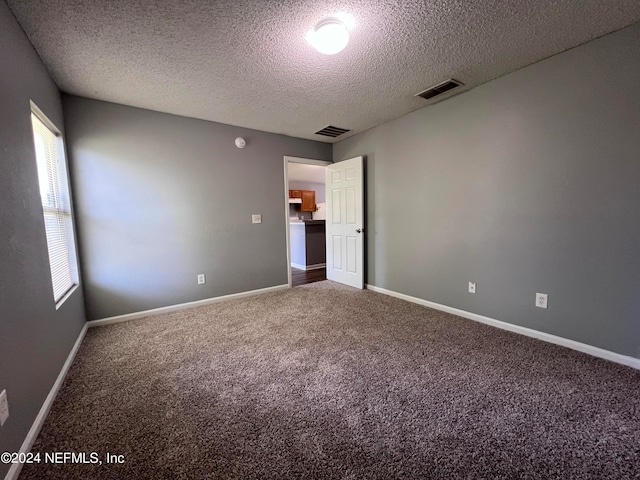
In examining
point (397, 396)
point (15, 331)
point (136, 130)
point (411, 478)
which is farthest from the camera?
point (136, 130)

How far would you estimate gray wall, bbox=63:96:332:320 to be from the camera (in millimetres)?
2742

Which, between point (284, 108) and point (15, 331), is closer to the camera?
point (15, 331)

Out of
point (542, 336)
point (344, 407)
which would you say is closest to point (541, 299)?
point (542, 336)

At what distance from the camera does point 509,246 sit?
2.47 metres

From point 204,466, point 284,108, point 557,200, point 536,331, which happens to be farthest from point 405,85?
point 204,466

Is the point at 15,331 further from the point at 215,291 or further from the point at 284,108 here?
the point at 284,108

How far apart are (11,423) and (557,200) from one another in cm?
373

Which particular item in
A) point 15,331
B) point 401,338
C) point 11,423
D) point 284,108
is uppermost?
point 284,108

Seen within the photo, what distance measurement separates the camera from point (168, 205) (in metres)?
3.14

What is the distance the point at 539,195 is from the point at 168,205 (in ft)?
12.8

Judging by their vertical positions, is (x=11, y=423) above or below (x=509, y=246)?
below

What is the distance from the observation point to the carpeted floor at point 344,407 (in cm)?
118

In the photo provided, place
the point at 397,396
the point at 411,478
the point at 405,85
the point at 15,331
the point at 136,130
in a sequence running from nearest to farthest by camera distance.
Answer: the point at 411,478 < the point at 15,331 < the point at 397,396 < the point at 405,85 < the point at 136,130

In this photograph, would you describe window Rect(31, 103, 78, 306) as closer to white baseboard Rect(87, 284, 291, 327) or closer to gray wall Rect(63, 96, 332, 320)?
gray wall Rect(63, 96, 332, 320)
